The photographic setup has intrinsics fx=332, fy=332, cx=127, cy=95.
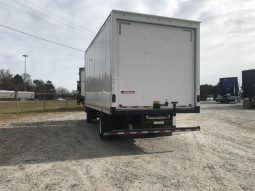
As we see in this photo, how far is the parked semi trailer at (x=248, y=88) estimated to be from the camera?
115 feet

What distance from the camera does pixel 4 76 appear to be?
5049 inches

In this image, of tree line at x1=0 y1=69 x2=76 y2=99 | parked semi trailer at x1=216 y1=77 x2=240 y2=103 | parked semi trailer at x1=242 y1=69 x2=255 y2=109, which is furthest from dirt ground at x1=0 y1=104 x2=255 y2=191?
tree line at x1=0 y1=69 x2=76 y2=99

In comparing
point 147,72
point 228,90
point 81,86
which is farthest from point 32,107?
point 147,72

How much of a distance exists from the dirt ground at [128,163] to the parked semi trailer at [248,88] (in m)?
23.5

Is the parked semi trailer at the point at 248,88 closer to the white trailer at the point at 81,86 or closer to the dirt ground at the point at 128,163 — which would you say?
the white trailer at the point at 81,86

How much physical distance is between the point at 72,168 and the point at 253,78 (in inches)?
1199

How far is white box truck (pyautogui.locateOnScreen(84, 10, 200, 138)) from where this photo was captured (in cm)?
1039

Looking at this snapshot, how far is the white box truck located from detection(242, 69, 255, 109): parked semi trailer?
2579cm

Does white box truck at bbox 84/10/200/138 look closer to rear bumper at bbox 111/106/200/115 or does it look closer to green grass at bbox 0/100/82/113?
rear bumper at bbox 111/106/200/115

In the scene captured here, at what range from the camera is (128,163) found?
28.1 ft

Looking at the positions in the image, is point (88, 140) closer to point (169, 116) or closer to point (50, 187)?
point (169, 116)

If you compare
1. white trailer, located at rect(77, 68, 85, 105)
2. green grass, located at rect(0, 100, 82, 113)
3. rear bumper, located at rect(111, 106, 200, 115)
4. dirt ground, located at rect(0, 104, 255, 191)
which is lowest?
dirt ground, located at rect(0, 104, 255, 191)

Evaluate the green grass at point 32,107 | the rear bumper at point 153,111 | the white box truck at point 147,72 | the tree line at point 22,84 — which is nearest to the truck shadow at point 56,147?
the white box truck at point 147,72

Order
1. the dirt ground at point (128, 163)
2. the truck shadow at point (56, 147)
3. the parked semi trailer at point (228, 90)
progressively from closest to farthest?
the dirt ground at point (128, 163) < the truck shadow at point (56, 147) < the parked semi trailer at point (228, 90)
